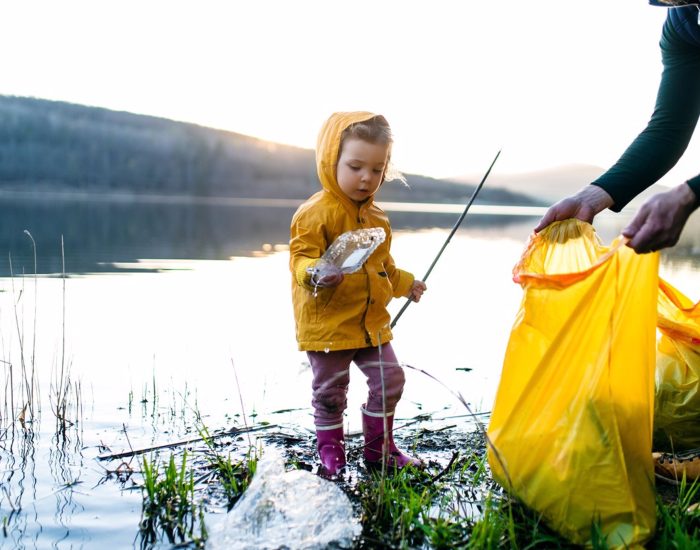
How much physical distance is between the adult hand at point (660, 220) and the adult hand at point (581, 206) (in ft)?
2.21

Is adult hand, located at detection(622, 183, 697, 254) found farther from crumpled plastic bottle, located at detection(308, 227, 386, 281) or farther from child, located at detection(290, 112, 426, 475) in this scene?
child, located at detection(290, 112, 426, 475)

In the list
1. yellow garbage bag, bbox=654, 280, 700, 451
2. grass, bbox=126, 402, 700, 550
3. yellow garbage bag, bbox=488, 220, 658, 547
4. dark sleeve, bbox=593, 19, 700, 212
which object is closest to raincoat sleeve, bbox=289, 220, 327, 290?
grass, bbox=126, 402, 700, 550

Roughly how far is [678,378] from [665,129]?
1120 millimetres

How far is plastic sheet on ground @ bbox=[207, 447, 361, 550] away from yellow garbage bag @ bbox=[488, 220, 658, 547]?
625 mm

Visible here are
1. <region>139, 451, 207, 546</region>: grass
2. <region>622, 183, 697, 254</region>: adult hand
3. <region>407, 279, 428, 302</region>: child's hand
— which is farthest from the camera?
<region>407, 279, 428, 302</region>: child's hand

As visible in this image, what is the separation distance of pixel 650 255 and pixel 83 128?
79.8 meters

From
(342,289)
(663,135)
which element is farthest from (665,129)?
(342,289)

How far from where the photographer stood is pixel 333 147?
3053 mm

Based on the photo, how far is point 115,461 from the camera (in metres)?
3.29

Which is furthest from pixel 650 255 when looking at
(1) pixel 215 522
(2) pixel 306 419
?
(2) pixel 306 419

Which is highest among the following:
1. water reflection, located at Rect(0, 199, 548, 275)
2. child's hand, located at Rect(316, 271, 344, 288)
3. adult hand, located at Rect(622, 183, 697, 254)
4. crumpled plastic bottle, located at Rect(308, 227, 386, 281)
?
adult hand, located at Rect(622, 183, 697, 254)

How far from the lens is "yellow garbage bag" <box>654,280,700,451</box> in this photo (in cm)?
309

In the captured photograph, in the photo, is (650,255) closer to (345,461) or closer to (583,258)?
(583,258)

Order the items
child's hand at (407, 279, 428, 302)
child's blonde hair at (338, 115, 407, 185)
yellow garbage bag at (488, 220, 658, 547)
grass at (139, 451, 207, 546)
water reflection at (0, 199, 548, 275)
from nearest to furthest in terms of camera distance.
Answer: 1. yellow garbage bag at (488, 220, 658, 547)
2. grass at (139, 451, 207, 546)
3. child's blonde hair at (338, 115, 407, 185)
4. child's hand at (407, 279, 428, 302)
5. water reflection at (0, 199, 548, 275)
